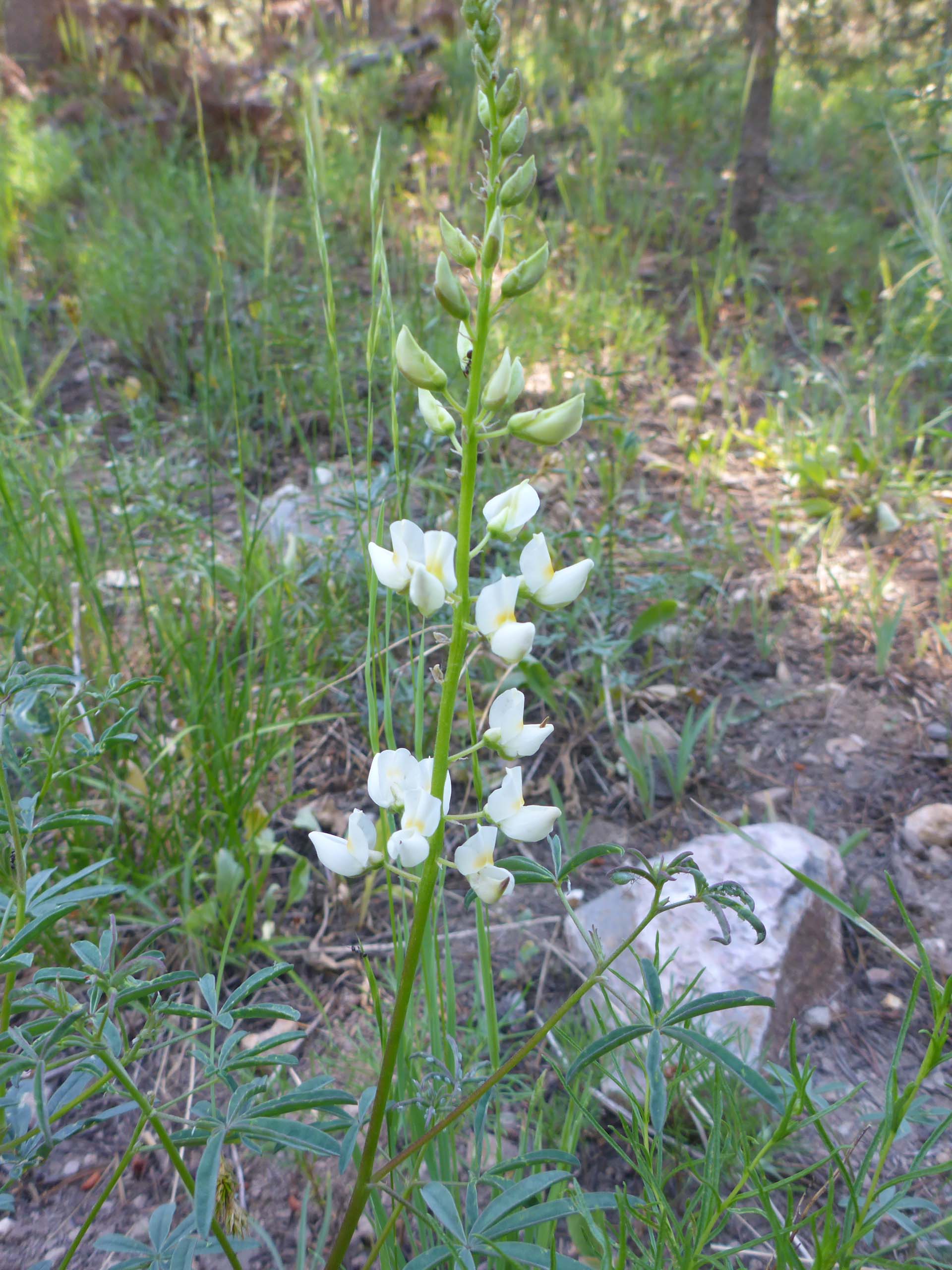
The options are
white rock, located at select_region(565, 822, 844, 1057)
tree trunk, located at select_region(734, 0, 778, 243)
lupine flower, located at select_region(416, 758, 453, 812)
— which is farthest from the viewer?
tree trunk, located at select_region(734, 0, 778, 243)

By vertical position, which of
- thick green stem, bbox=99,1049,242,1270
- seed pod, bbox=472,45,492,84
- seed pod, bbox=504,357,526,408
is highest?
→ seed pod, bbox=472,45,492,84

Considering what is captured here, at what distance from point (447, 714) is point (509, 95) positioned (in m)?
0.64

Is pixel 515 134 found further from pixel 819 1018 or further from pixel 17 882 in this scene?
pixel 819 1018

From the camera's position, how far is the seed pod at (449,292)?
0.90 m

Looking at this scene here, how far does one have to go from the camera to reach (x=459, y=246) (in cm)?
93

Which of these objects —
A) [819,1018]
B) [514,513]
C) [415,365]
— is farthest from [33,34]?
[819,1018]

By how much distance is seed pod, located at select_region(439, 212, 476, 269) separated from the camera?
3.02ft

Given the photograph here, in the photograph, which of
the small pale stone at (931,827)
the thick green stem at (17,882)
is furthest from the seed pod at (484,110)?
the small pale stone at (931,827)

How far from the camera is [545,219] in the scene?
4.80 metres

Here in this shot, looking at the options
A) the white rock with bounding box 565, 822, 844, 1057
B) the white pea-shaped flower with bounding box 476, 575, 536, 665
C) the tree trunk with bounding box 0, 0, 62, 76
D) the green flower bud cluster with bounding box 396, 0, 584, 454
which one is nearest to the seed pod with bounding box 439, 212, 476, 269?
the green flower bud cluster with bounding box 396, 0, 584, 454

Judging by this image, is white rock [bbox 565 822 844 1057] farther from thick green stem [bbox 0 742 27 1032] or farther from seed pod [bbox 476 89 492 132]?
seed pod [bbox 476 89 492 132]

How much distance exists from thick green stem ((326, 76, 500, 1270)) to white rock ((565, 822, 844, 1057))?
0.73 metres

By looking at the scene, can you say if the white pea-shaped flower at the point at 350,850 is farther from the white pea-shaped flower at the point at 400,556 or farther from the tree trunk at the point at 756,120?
the tree trunk at the point at 756,120

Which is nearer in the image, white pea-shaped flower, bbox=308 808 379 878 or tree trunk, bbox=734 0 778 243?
white pea-shaped flower, bbox=308 808 379 878
